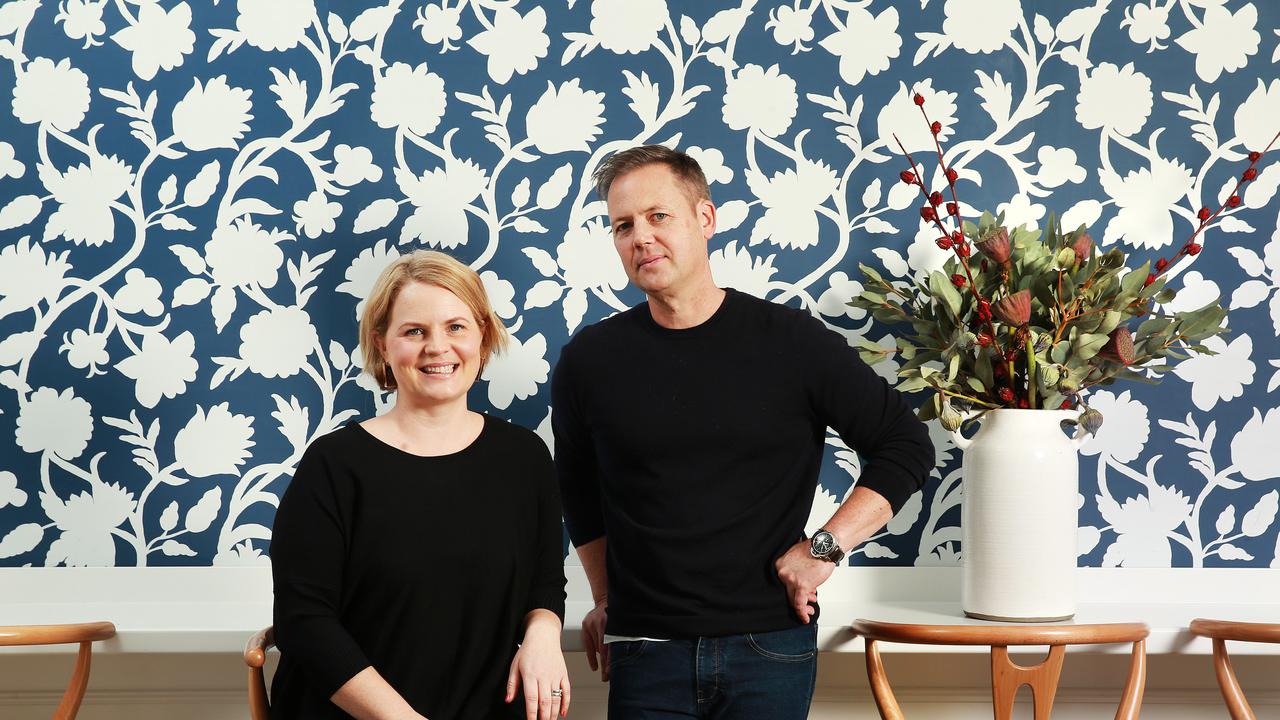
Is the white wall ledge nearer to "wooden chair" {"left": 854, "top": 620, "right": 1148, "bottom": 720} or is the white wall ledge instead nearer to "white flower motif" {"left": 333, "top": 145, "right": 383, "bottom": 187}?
"wooden chair" {"left": 854, "top": 620, "right": 1148, "bottom": 720}

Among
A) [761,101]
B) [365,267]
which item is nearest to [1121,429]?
[761,101]

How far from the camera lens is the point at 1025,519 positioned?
1.70m

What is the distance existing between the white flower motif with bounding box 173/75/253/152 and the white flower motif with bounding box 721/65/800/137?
0.97m

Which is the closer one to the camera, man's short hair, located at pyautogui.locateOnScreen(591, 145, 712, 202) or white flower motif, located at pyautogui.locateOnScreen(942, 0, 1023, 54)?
man's short hair, located at pyautogui.locateOnScreen(591, 145, 712, 202)

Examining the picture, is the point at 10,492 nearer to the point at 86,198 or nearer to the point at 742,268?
the point at 86,198

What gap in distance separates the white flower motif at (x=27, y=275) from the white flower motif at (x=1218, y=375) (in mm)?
2253

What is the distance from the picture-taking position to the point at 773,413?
1.59 metres

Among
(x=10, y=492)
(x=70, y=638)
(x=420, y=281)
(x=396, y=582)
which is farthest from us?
(x=10, y=492)

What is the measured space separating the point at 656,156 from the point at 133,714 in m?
1.49

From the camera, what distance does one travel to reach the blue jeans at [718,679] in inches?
59.9

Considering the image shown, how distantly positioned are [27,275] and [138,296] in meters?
0.22

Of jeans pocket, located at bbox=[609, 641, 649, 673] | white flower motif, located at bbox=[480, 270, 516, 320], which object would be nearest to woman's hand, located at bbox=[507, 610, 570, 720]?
jeans pocket, located at bbox=[609, 641, 649, 673]

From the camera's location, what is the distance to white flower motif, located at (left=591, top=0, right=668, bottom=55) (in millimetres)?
1997

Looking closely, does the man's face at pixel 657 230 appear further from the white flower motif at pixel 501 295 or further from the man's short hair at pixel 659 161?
the white flower motif at pixel 501 295
